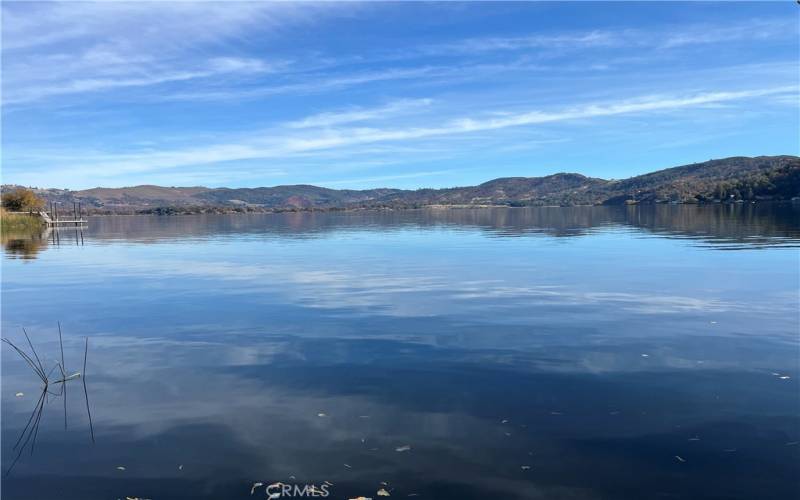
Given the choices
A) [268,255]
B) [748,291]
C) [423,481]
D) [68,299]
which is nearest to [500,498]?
[423,481]

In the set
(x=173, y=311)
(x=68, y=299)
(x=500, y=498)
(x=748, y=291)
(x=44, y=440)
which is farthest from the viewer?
(x=68, y=299)

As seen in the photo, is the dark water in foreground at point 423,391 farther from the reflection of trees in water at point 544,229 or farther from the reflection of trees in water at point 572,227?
the reflection of trees in water at point 572,227

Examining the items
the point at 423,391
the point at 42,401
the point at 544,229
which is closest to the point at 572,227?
the point at 544,229

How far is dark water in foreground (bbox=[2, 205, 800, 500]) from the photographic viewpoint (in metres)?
9.54

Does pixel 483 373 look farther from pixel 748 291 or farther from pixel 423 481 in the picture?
pixel 748 291

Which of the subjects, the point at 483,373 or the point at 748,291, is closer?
the point at 483,373

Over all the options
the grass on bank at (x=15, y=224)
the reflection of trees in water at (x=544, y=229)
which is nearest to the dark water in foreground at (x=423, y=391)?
the reflection of trees in water at (x=544, y=229)

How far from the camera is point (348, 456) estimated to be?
10.2 meters

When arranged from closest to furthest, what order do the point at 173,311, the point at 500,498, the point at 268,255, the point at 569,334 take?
1. the point at 500,498
2. the point at 569,334
3. the point at 173,311
4. the point at 268,255

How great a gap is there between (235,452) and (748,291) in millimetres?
23632

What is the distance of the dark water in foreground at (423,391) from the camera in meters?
9.54

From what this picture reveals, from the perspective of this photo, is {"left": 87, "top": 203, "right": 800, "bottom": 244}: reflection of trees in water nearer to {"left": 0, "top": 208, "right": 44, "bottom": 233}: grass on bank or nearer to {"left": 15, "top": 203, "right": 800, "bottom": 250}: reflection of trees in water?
{"left": 15, "top": 203, "right": 800, "bottom": 250}: reflection of trees in water

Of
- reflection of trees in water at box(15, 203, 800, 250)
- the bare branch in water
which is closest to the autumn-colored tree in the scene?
reflection of trees in water at box(15, 203, 800, 250)

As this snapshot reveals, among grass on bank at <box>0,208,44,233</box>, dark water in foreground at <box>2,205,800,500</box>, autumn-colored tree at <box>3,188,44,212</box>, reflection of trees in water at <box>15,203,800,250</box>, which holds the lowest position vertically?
dark water in foreground at <box>2,205,800,500</box>
